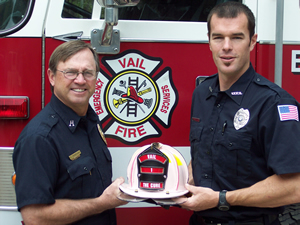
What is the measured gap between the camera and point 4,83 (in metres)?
1.80

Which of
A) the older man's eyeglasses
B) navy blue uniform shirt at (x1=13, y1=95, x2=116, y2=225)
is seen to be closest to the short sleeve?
navy blue uniform shirt at (x1=13, y1=95, x2=116, y2=225)

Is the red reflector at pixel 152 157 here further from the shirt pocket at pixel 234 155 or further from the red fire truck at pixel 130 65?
the red fire truck at pixel 130 65

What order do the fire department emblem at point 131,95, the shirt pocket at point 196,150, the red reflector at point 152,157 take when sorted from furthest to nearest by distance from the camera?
the fire department emblem at point 131,95, the shirt pocket at point 196,150, the red reflector at point 152,157

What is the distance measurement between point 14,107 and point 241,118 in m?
1.14

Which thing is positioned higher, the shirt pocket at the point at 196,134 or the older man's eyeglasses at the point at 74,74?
the older man's eyeglasses at the point at 74,74

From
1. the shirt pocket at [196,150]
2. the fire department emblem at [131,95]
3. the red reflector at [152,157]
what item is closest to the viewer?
the red reflector at [152,157]

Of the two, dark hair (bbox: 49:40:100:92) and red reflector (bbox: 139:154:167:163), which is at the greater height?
dark hair (bbox: 49:40:100:92)

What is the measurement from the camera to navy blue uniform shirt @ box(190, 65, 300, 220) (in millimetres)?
1345

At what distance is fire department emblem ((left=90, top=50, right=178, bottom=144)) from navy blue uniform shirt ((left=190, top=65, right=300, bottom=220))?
0.35 m

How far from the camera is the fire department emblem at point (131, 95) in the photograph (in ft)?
6.18

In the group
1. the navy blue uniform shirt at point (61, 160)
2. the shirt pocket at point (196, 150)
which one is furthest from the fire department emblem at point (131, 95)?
the shirt pocket at point (196, 150)

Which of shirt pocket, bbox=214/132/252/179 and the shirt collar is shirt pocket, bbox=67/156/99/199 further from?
the shirt collar

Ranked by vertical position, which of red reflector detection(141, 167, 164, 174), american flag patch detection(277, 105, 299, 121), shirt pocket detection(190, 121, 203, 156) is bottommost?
red reflector detection(141, 167, 164, 174)

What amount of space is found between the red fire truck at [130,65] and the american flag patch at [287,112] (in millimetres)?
505
